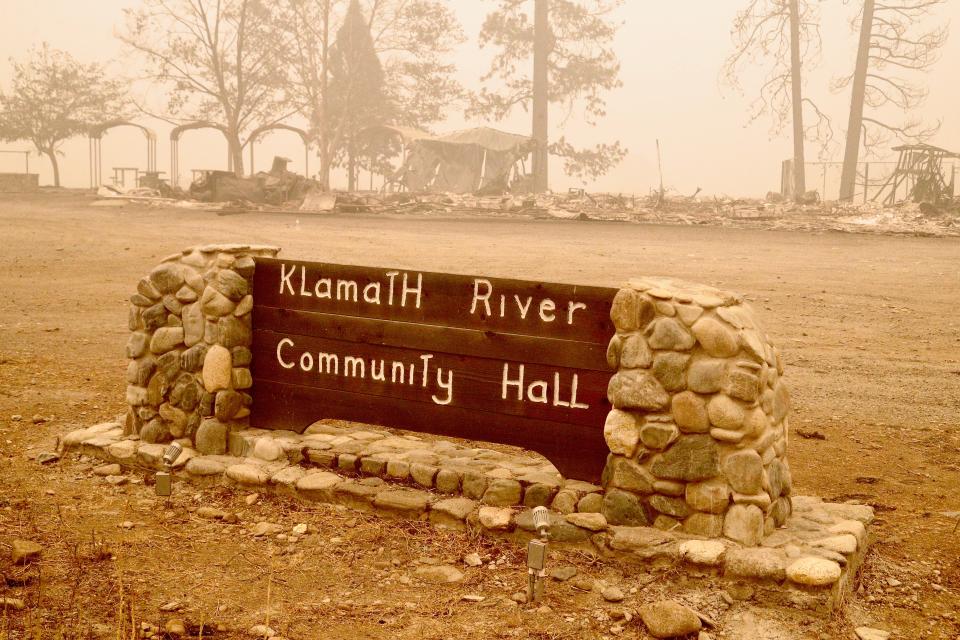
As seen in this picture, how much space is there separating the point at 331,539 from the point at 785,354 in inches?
236

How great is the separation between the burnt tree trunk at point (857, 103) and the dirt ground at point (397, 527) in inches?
865

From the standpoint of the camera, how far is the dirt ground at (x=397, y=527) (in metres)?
3.80

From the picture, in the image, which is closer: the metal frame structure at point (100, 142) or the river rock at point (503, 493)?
the river rock at point (503, 493)

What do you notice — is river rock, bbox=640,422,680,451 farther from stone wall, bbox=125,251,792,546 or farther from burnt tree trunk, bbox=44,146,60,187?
burnt tree trunk, bbox=44,146,60,187

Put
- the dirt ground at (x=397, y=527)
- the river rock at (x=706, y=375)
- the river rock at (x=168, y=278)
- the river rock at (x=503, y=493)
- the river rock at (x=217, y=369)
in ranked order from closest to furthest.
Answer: the dirt ground at (x=397, y=527)
the river rock at (x=706, y=375)
the river rock at (x=503, y=493)
the river rock at (x=217, y=369)
the river rock at (x=168, y=278)

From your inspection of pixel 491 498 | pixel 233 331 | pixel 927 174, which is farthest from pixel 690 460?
pixel 927 174

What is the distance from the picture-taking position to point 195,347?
548 centimetres

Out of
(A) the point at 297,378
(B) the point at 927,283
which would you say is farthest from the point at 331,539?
(B) the point at 927,283

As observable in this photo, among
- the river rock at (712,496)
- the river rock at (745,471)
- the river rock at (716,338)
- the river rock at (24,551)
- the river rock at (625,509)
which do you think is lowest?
the river rock at (24,551)

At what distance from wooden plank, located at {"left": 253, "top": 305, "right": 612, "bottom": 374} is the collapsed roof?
31640 mm

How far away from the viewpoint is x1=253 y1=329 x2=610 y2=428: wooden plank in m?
4.56

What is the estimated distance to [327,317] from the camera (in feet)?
17.1

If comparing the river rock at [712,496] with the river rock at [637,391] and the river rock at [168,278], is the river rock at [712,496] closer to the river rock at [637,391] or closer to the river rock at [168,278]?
the river rock at [637,391]

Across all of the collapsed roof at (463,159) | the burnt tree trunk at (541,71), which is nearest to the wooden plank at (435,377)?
the collapsed roof at (463,159)
